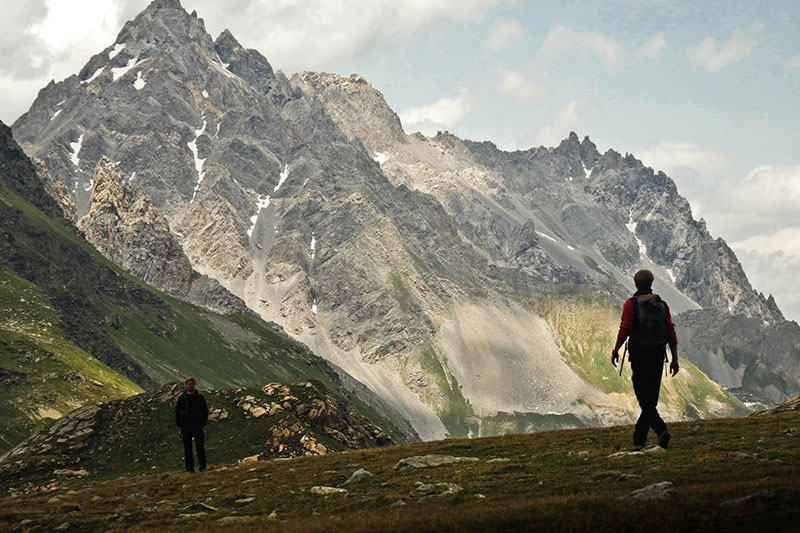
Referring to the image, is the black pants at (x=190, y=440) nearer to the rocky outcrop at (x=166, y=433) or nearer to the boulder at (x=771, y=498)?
the rocky outcrop at (x=166, y=433)

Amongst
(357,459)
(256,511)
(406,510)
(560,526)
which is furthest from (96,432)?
(560,526)

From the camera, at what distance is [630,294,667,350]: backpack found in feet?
86.0

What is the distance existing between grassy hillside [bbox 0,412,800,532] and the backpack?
405 centimetres

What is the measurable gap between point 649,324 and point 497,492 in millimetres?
7883

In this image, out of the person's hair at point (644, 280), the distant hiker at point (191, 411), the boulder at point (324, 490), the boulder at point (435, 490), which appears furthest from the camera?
the distant hiker at point (191, 411)

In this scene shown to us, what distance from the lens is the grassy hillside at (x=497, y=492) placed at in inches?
680

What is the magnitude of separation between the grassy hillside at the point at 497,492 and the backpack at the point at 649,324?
4047mm

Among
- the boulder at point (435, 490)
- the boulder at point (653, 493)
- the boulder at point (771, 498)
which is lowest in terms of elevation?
the boulder at point (771, 498)

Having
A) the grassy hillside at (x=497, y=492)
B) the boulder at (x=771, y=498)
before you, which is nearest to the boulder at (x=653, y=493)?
the grassy hillside at (x=497, y=492)

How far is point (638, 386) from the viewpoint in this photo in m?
26.9

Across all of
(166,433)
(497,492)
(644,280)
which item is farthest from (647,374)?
(166,433)

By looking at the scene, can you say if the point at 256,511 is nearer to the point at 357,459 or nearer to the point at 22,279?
the point at 357,459

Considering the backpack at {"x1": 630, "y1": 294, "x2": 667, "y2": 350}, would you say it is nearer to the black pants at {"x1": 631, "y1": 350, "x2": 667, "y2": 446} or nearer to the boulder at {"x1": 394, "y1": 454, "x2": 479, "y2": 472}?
the black pants at {"x1": 631, "y1": 350, "x2": 667, "y2": 446}

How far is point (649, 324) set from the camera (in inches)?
1035
